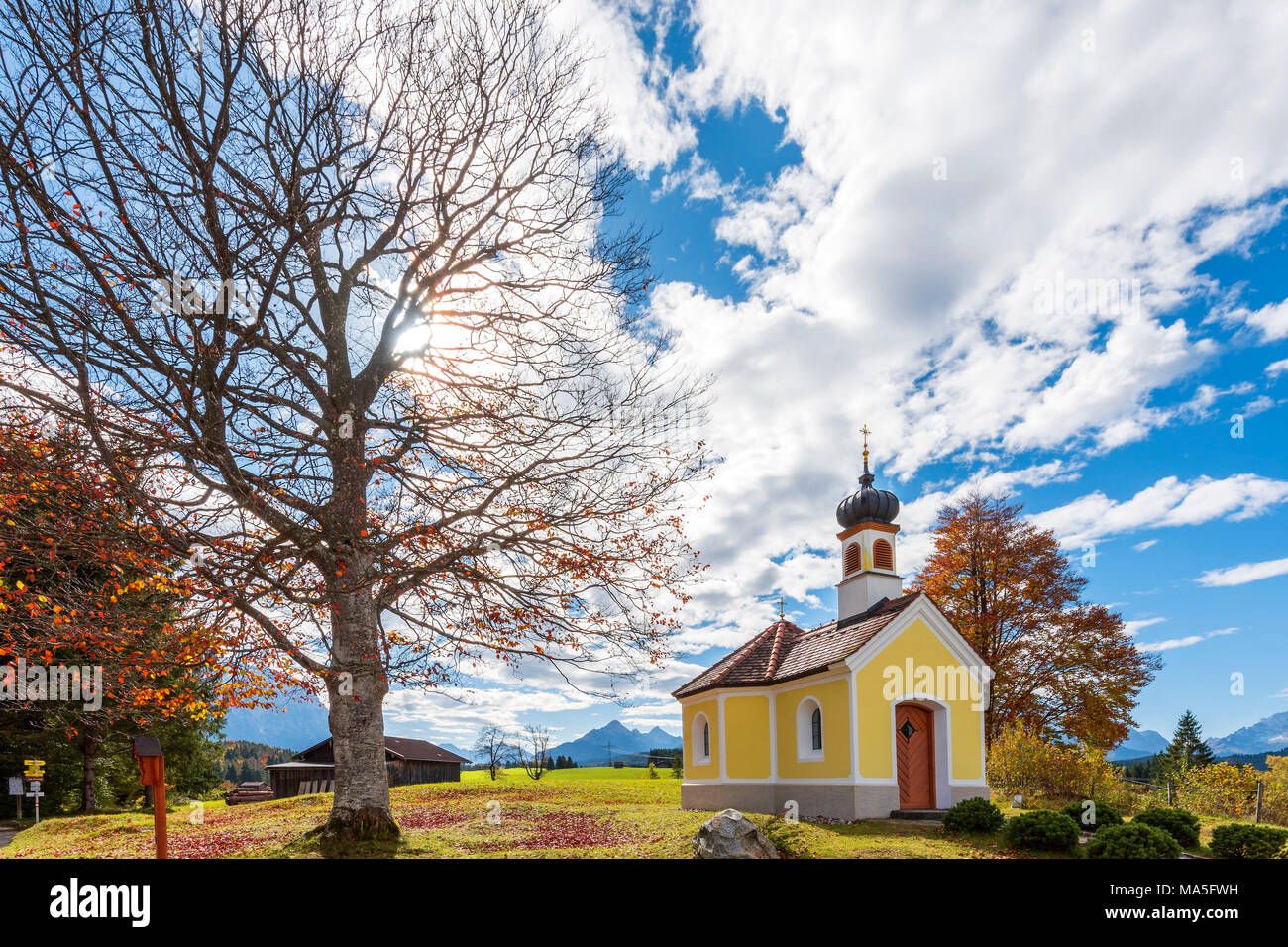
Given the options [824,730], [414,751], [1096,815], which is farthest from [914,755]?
[414,751]

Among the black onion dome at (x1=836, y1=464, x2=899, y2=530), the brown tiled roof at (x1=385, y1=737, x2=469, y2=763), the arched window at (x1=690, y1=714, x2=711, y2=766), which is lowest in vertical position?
the brown tiled roof at (x1=385, y1=737, x2=469, y2=763)

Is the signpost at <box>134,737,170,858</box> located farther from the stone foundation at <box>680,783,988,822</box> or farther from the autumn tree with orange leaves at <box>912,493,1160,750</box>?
the autumn tree with orange leaves at <box>912,493,1160,750</box>

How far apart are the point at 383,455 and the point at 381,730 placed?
15.5 feet

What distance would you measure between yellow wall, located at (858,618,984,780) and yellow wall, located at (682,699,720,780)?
524 cm

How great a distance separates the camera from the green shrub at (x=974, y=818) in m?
14.5

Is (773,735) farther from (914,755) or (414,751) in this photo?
(414,751)

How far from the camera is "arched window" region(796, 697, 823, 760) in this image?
19.8m

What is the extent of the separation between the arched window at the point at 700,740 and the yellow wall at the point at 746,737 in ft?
4.05

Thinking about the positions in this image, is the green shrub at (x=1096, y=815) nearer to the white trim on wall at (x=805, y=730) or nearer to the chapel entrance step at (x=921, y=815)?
the chapel entrance step at (x=921, y=815)

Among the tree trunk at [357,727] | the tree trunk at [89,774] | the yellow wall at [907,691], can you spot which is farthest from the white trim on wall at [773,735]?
the tree trunk at [89,774]

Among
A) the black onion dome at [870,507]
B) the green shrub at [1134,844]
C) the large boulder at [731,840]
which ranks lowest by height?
the green shrub at [1134,844]

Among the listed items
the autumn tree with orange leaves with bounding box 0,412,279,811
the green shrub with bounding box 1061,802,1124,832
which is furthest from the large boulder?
the autumn tree with orange leaves with bounding box 0,412,279,811
